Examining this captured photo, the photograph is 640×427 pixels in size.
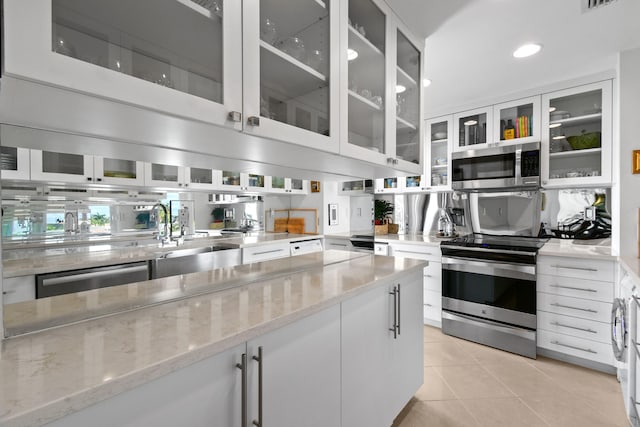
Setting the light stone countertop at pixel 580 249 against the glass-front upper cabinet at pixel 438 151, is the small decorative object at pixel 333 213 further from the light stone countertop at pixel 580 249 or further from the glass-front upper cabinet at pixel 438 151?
the light stone countertop at pixel 580 249

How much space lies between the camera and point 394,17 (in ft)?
5.45

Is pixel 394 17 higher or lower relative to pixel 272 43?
higher

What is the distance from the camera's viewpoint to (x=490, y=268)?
8.64 feet

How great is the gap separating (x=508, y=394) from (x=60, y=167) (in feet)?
11.5

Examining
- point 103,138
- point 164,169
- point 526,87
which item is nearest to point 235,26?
point 103,138

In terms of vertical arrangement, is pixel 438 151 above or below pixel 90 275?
above

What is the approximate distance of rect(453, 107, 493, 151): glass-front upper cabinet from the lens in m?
3.11

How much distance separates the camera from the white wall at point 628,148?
83.0 inches

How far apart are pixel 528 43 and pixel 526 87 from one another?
2.94 feet

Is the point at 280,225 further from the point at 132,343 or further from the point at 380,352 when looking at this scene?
the point at 132,343

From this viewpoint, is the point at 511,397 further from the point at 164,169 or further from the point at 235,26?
the point at 164,169

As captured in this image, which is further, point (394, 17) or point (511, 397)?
point (511, 397)

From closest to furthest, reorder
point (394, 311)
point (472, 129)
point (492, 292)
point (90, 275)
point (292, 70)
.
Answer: point (292, 70) → point (394, 311) → point (90, 275) → point (492, 292) → point (472, 129)

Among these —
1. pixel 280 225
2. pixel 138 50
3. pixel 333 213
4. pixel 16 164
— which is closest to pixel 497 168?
pixel 333 213
